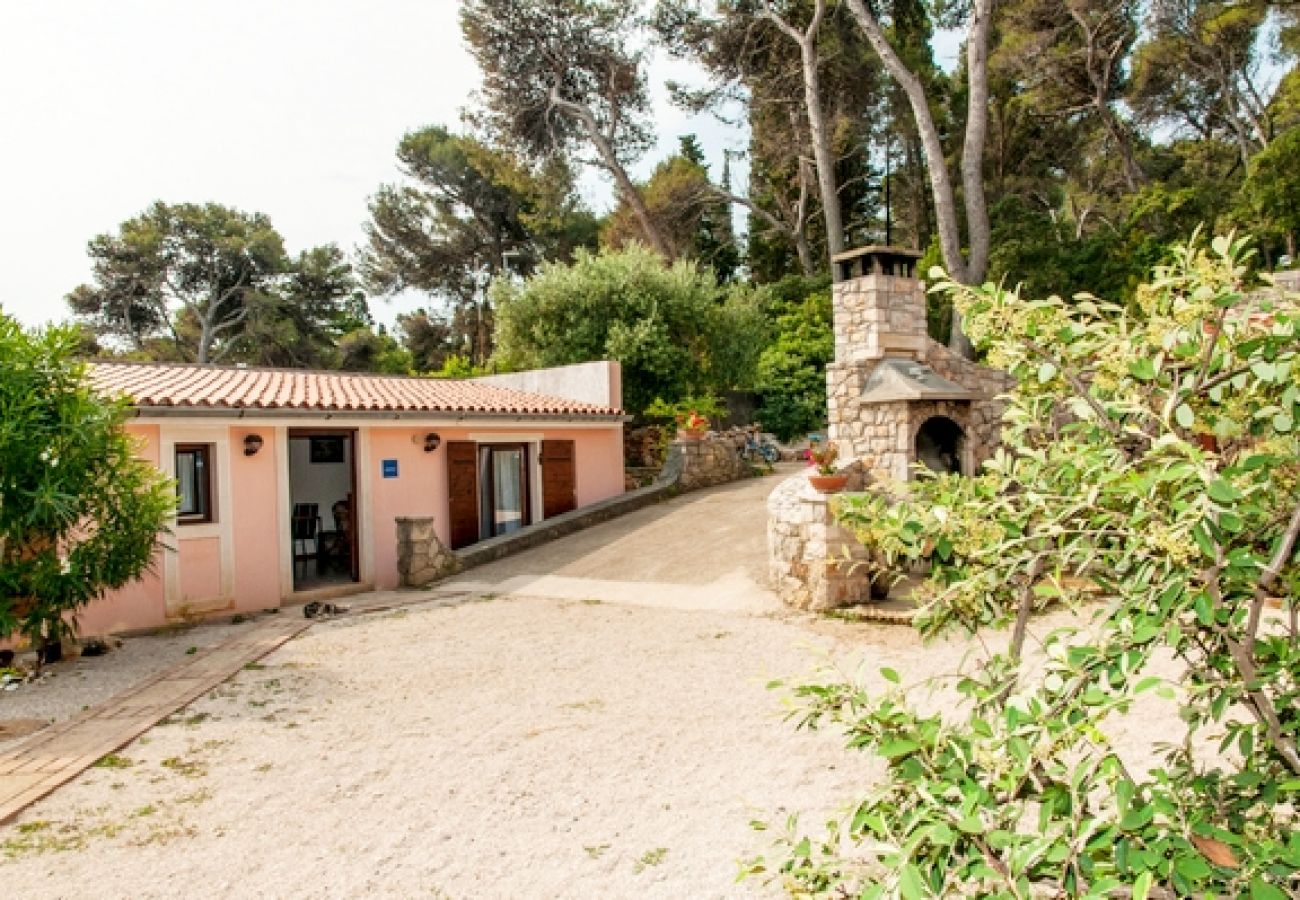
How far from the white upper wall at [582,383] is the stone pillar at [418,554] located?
5.45m

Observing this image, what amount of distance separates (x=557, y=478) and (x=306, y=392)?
4.87 meters

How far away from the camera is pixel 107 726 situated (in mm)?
6129

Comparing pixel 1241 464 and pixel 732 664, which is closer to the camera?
pixel 1241 464

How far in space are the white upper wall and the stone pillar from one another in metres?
5.45

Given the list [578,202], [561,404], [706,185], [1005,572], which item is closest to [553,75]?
[578,202]

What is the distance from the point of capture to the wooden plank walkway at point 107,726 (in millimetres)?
5023

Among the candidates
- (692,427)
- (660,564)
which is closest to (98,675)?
(660,564)

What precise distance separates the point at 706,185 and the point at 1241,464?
93.0ft

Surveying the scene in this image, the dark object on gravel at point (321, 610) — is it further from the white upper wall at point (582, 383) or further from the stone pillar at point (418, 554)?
the white upper wall at point (582, 383)

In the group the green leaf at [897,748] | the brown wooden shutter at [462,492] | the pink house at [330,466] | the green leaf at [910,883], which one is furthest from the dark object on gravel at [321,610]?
the green leaf at [910,883]

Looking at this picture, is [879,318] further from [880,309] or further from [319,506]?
[319,506]

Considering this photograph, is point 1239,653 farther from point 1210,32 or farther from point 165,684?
point 1210,32

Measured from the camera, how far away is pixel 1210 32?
937 inches

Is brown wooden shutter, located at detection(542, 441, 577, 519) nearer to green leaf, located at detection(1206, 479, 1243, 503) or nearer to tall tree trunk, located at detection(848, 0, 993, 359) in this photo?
tall tree trunk, located at detection(848, 0, 993, 359)
